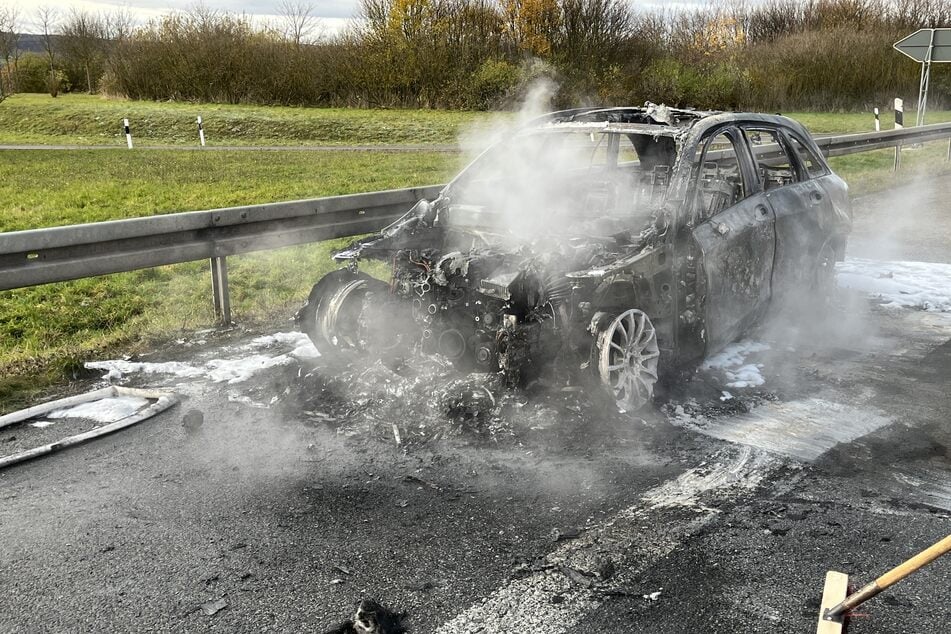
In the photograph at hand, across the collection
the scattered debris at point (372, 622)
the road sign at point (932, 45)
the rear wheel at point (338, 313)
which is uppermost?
the road sign at point (932, 45)

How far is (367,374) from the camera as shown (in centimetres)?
569

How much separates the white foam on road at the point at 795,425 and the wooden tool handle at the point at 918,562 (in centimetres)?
181

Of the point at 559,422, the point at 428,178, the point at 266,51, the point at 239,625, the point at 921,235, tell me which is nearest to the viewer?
the point at 239,625

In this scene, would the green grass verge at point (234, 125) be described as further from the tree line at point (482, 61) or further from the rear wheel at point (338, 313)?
the rear wheel at point (338, 313)

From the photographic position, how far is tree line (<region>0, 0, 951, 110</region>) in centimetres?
3488

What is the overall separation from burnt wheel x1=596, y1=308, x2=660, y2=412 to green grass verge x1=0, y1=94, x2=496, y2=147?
855 inches

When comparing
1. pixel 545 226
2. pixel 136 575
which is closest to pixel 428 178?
pixel 545 226

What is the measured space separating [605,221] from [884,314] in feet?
11.1

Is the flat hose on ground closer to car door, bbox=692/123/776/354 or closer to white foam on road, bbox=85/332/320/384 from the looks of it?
white foam on road, bbox=85/332/320/384

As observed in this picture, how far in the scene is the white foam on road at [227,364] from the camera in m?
6.07

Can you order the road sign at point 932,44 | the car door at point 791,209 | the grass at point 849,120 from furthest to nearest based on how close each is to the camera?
1. the grass at point 849,120
2. the road sign at point 932,44
3. the car door at point 791,209

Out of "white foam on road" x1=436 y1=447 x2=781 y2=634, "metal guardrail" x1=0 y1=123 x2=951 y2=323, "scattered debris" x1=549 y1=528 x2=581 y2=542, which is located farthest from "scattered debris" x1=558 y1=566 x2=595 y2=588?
A: "metal guardrail" x1=0 y1=123 x2=951 y2=323

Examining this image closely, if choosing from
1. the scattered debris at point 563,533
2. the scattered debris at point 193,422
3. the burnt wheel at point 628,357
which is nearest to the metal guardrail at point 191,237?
the scattered debris at point 193,422

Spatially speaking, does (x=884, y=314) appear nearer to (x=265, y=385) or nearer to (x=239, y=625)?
(x=265, y=385)
